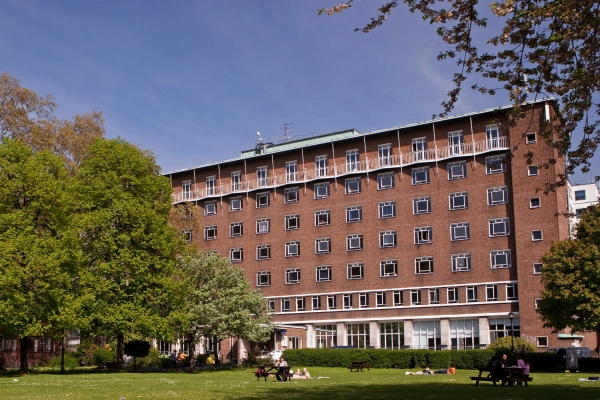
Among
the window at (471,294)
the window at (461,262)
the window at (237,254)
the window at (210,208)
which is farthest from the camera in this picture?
the window at (210,208)

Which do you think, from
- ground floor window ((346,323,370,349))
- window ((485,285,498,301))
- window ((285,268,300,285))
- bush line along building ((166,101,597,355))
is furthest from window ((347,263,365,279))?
window ((485,285,498,301))

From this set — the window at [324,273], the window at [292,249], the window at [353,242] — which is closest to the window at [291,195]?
the window at [292,249]

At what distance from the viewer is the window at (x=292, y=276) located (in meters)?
79.1

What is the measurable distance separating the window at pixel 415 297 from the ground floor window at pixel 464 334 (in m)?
3.86

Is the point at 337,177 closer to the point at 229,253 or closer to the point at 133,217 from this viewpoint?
the point at 229,253

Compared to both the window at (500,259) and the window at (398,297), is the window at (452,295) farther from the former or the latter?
the window at (398,297)

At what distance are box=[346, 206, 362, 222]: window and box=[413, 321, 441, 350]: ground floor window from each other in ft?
41.0

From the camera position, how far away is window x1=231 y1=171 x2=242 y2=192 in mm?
85000

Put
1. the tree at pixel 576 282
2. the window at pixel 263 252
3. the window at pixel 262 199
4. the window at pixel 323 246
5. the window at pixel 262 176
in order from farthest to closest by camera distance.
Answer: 1. the window at pixel 262 176
2. the window at pixel 262 199
3. the window at pixel 263 252
4. the window at pixel 323 246
5. the tree at pixel 576 282

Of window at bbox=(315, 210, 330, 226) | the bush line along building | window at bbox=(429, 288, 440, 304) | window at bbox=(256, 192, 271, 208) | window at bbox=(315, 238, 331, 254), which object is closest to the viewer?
the bush line along building

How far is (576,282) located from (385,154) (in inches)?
1180

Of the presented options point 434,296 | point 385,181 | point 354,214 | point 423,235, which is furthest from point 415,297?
point 385,181

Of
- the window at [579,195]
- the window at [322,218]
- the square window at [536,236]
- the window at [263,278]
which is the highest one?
the window at [579,195]

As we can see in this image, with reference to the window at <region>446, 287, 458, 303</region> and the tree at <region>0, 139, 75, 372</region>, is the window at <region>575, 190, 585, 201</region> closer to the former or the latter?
the window at <region>446, 287, 458, 303</region>
